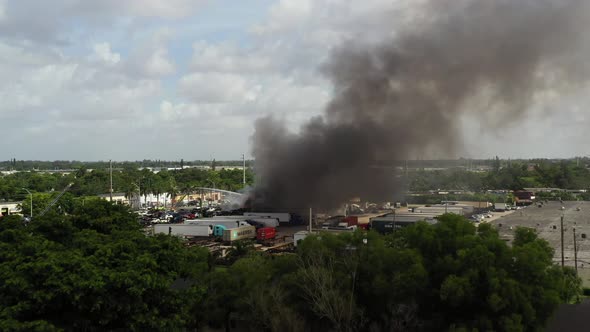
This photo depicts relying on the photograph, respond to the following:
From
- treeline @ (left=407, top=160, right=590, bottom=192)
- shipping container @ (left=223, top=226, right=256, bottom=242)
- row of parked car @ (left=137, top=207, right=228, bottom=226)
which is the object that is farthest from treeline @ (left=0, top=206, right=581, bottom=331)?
treeline @ (left=407, top=160, right=590, bottom=192)

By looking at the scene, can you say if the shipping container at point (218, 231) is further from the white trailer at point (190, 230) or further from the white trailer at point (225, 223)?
the white trailer at point (225, 223)

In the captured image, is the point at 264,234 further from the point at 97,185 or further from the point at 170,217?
the point at 97,185

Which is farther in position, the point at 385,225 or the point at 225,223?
the point at 225,223

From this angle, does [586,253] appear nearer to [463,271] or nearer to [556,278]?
[556,278]

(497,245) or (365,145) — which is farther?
(365,145)

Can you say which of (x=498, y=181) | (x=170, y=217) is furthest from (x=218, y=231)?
(x=498, y=181)

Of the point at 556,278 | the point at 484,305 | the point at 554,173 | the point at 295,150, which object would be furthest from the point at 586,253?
the point at 554,173

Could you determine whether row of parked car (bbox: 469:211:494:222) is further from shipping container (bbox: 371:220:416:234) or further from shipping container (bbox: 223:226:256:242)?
shipping container (bbox: 223:226:256:242)

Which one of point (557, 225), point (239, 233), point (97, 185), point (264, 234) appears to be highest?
point (97, 185)
